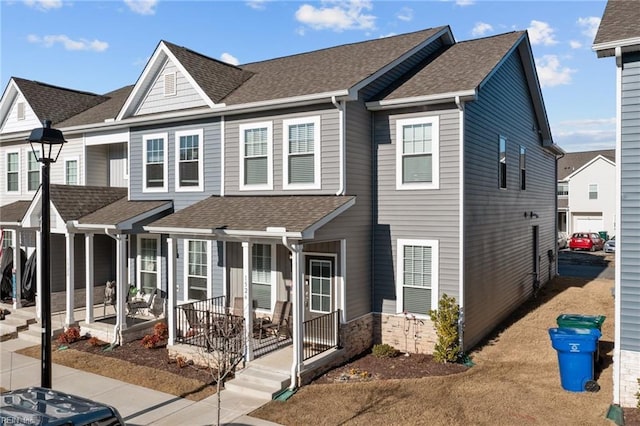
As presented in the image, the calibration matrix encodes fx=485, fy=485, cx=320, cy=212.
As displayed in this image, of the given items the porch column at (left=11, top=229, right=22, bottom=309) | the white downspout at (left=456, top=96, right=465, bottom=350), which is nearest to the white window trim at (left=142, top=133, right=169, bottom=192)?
the porch column at (left=11, top=229, right=22, bottom=309)

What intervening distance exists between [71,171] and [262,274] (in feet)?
31.7

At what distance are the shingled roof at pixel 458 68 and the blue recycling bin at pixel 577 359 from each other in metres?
5.93

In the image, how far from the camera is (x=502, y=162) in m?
15.5

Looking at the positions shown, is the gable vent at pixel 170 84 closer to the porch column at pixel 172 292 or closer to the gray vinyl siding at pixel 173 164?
the gray vinyl siding at pixel 173 164

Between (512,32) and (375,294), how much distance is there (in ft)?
32.0

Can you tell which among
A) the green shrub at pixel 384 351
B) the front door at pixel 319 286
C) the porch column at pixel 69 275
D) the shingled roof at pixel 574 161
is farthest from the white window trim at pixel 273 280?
the shingled roof at pixel 574 161

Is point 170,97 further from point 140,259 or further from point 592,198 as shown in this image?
point 592,198

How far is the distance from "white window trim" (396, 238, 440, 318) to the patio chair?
2934 millimetres

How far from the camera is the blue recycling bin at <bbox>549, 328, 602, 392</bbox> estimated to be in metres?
9.67

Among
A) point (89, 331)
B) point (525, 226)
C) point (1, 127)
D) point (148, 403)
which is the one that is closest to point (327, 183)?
point (148, 403)

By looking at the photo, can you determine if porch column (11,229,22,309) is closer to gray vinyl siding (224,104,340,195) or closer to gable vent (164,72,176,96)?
gable vent (164,72,176,96)

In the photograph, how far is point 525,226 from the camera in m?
18.3

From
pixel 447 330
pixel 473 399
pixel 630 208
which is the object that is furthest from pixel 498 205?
pixel 473 399

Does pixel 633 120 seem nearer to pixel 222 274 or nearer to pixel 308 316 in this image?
pixel 308 316
